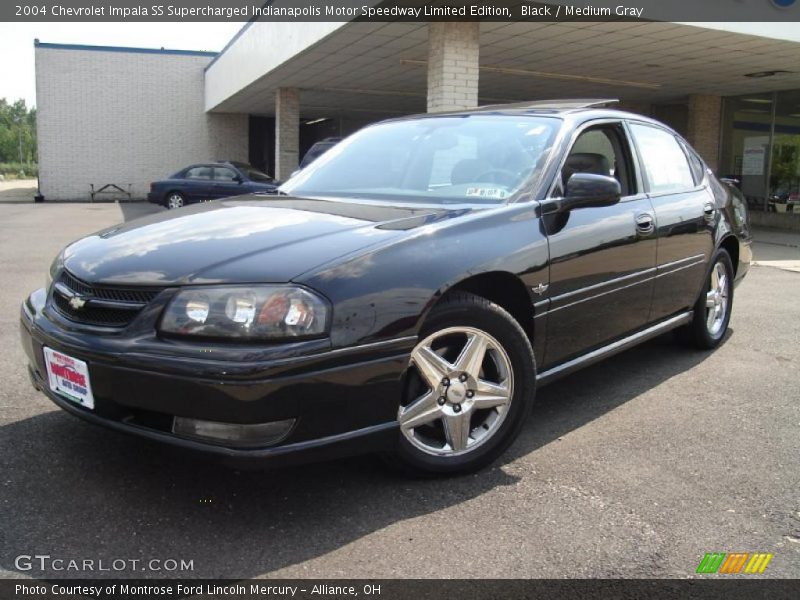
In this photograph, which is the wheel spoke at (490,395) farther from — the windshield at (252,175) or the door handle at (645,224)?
the windshield at (252,175)

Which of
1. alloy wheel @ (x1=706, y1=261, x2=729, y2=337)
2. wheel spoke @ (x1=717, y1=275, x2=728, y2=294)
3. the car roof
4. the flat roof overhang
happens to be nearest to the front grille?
the car roof

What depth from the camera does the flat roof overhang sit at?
36.0 ft

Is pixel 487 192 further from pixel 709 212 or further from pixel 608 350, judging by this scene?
pixel 709 212

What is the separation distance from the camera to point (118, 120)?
87.4 feet

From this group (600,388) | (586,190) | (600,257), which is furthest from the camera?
(600,388)

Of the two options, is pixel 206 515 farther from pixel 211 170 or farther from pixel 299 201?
pixel 211 170

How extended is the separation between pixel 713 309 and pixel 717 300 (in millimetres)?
74

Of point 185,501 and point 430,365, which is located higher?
point 430,365

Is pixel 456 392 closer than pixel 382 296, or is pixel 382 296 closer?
pixel 382 296

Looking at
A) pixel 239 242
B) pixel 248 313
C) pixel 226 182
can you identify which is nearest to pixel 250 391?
pixel 248 313

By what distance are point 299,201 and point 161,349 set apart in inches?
53.2

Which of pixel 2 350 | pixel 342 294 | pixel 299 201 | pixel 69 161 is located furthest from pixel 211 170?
pixel 342 294

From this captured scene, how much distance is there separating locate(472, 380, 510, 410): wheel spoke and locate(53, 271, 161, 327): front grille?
1298 mm

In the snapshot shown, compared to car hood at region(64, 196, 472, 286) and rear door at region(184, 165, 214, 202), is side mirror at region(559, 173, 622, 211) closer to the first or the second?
car hood at region(64, 196, 472, 286)
